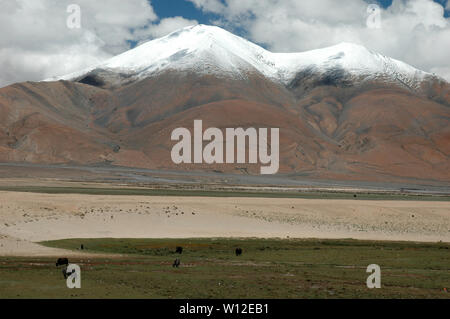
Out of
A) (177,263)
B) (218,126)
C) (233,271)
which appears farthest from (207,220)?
(218,126)

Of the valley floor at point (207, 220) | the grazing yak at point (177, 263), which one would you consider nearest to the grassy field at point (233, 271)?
the grazing yak at point (177, 263)

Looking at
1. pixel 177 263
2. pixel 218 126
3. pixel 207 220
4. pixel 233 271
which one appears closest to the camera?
pixel 233 271

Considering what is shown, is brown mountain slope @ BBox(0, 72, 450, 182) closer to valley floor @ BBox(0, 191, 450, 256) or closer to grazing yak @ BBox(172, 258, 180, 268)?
valley floor @ BBox(0, 191, 450, 256)

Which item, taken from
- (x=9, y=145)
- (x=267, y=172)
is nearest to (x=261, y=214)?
(x=267, y=172)

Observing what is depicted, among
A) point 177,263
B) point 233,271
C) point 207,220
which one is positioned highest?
point 207,220

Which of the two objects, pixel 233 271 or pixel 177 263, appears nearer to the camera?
pixel 233 271

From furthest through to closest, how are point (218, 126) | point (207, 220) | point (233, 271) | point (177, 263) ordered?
point (218, 126), point (207, 220), point (177, 263), point (233, 271)

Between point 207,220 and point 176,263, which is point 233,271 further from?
point 207,220

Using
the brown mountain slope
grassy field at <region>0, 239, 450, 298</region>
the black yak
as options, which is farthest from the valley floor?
the brown mountain slope

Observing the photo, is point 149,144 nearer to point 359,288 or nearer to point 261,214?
point 261,214

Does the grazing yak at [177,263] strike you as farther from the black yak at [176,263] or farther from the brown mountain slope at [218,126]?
the brown mountain slope at [218,126]
